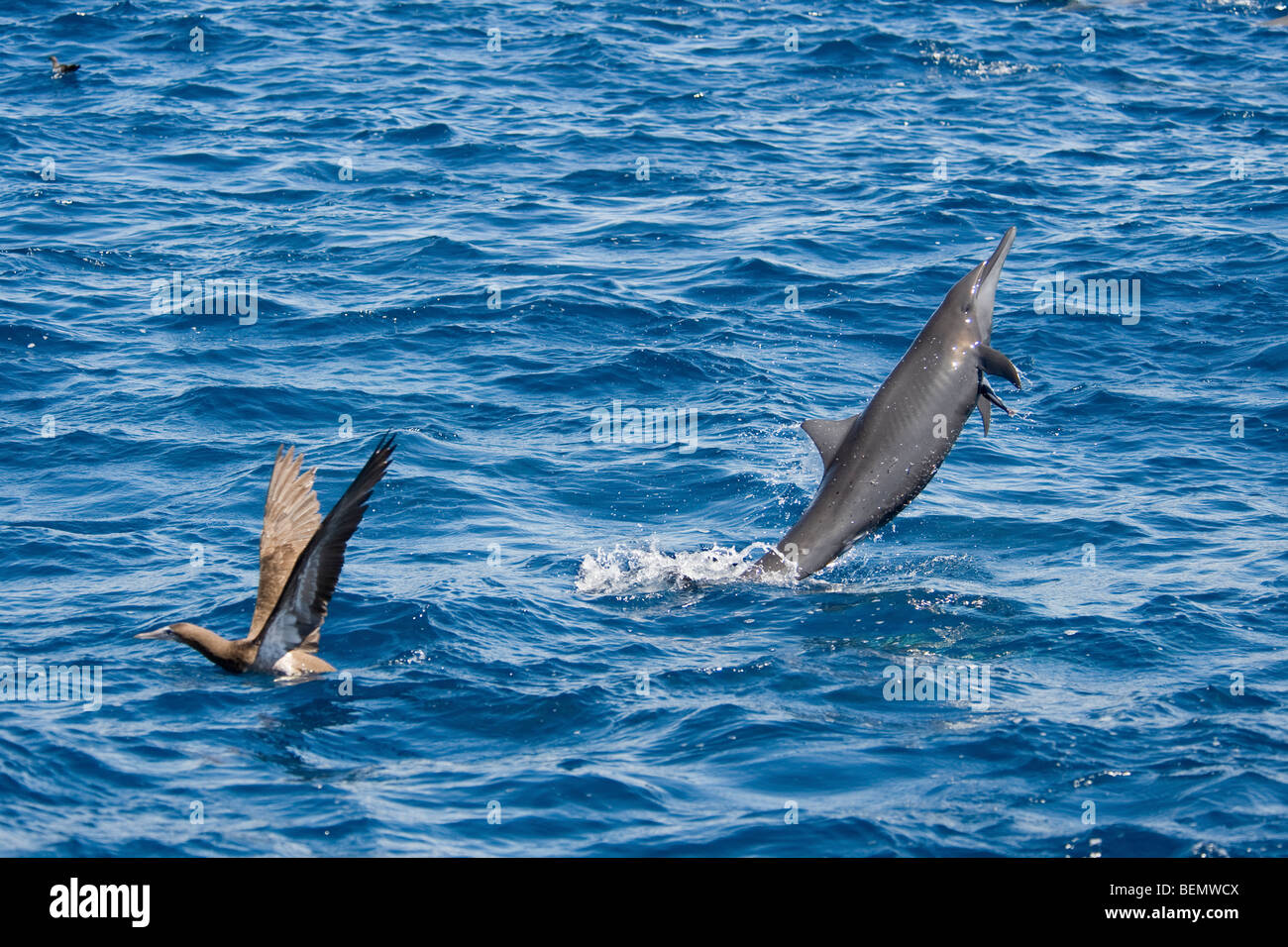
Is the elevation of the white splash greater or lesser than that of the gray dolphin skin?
lesser

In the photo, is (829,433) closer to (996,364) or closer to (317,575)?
(996,364)

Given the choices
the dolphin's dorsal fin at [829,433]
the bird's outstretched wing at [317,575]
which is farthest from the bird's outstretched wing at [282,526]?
the dolphin's dorsal fin at [829,433]

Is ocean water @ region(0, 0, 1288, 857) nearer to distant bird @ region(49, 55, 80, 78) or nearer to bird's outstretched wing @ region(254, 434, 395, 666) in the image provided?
distant bird @ region(49, 55, 80, 78)

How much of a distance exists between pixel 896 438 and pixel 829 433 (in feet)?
1.96

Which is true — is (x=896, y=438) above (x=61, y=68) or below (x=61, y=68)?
below

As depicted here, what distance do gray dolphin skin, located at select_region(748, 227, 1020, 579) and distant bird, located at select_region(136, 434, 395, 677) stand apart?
379cm

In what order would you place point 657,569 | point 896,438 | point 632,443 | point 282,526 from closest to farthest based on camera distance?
point 282,526, point 896,438, point 657,569, point 632,443

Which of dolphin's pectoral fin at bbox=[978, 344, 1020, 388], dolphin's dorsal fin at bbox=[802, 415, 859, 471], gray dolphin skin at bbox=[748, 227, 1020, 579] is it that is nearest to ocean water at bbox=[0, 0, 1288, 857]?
gray dolphin skin at bbox=[748, 227, 1020, 579]

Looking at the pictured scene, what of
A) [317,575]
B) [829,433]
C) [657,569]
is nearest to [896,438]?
[829,433]

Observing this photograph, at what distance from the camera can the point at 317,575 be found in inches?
407

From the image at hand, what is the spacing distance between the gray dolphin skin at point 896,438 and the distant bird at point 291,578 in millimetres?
3792

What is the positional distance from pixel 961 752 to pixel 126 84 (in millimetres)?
23161

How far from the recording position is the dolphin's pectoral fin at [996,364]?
12398 millimetres

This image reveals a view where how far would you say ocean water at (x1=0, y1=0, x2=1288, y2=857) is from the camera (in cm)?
977
